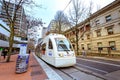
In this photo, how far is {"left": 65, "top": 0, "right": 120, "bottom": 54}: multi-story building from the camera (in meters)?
19.0

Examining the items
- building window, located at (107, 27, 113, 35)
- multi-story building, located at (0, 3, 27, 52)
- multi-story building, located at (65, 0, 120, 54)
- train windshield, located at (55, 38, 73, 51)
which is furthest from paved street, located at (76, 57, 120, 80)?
multi-story building, located at (0, 3, 27, 52)

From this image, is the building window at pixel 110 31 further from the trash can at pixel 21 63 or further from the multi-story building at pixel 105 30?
the trash can at pixel 21 63

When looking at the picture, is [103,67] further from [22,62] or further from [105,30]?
[105,30]

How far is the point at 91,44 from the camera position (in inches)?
1034

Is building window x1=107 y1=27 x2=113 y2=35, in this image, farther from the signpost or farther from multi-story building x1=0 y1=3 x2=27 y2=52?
the signpost

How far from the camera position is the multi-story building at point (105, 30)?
19048mm

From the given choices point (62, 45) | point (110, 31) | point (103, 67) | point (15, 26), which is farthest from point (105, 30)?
point (15, 26)

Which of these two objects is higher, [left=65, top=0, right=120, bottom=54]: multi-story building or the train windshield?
[left=65, top=0, right=120, bottom=54]: multi-story building

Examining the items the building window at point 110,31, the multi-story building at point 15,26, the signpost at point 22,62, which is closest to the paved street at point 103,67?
the signpost at point 22,62

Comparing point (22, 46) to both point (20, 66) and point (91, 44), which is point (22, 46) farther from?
point (91, 44)

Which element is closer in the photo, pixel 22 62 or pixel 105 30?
pixel 22 62

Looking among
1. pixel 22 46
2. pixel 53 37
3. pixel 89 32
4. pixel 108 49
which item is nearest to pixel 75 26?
pixel 89 32

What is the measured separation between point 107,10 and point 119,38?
6.60 m

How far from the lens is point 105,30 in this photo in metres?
21.8
